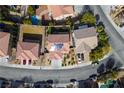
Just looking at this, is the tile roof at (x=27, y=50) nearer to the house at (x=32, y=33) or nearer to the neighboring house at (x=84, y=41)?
the house at (x=32, y=33)

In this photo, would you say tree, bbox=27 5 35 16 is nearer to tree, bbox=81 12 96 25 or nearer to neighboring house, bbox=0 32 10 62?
neighboring house, bbox=0 32 10 62

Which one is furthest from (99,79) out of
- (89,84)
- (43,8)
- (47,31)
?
(43,8)

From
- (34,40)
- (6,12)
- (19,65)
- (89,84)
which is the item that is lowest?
(89,84)

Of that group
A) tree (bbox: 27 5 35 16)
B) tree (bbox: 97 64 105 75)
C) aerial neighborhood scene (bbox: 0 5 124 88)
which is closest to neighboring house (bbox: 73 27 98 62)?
aerial neighborhood scene (bbox: 0 5 124 88)

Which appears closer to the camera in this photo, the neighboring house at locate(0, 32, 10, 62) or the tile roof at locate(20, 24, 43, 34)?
the neighboring house at locate(0, 32, 10, 62)

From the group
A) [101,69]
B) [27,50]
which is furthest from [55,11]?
[101,69]

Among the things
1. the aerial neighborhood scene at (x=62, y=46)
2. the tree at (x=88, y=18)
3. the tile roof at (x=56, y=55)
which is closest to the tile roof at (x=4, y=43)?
the aerial neighborhood scene at (x=62, y=46)
